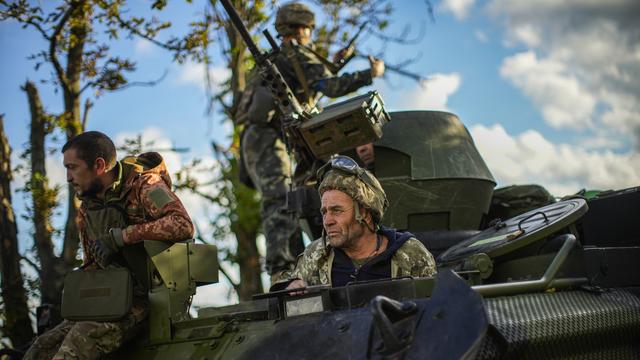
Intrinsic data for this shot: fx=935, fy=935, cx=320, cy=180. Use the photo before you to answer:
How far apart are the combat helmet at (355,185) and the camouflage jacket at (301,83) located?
3.25 meters

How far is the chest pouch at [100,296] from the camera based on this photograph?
5.48 meters

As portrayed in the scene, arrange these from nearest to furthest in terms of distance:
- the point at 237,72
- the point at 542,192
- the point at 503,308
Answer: the point at 503,308
the point at 542,192
the point at 237,72

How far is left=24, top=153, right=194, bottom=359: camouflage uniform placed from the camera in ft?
18.0

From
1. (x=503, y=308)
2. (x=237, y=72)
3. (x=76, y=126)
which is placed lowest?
(x=503, y=308)

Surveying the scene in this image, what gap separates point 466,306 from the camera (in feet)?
11.6

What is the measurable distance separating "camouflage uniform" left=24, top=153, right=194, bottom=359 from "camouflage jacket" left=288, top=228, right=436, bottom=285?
0.82m

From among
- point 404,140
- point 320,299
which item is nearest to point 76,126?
point 404,140

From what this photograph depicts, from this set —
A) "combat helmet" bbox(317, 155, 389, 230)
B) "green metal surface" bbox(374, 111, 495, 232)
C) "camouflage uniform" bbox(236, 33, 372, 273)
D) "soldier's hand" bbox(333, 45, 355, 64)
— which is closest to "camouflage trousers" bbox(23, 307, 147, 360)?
"combat helmet" bbox(317, 155, 389, 230)

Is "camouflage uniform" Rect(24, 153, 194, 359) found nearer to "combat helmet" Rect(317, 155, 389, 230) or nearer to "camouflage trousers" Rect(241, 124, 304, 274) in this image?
"combat helmet" Rect(317, 155, 389, 230)

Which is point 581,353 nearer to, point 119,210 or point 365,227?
point 365,227

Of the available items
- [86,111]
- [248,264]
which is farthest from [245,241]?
[86,111]

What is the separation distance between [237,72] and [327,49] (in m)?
1.40

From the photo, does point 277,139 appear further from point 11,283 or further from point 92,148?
point 92,148

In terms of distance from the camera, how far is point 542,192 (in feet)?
26.0
